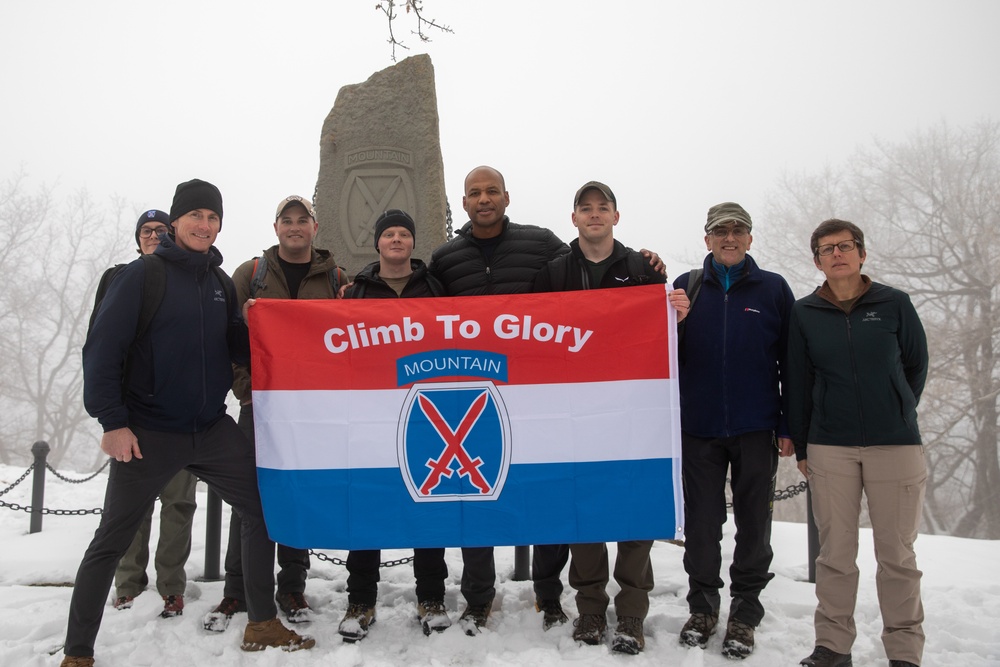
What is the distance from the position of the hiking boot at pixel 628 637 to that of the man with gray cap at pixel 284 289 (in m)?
1.75

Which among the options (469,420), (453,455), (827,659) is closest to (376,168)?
(469,420)

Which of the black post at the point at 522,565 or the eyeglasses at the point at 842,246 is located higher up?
the eyeglasses at the point at 842,246

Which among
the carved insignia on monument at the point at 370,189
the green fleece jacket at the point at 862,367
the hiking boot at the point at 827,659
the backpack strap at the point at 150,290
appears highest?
the carved insignia on monument at the point at 370,189

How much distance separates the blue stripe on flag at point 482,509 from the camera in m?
3.40

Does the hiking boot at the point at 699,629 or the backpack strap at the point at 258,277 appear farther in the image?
the backpack strap at the point at 258,277

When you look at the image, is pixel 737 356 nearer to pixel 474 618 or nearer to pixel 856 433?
pixel 856 433

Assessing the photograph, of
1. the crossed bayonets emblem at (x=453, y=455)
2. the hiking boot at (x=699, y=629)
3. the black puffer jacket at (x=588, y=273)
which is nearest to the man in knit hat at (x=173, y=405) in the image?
the crossed bayonets emblem at (x=453, y=455)

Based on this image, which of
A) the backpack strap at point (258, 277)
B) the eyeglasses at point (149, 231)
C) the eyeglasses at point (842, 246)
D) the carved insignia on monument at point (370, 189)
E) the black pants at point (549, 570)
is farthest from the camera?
the carved insignia on monument at point (370, 189)

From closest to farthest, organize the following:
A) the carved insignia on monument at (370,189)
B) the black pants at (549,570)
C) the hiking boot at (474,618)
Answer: the hiking boot at (474,618), the black pants at (549,570), the carved insignia on monument at (370,189)

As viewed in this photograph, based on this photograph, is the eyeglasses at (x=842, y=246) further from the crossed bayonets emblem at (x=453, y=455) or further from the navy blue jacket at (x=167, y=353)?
the navy blue jacket at (x=167, y=353)

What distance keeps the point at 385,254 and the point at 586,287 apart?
1.18 m

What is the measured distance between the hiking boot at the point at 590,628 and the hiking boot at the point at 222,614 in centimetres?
195

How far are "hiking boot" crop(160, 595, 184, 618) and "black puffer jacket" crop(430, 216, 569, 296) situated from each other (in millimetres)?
2441

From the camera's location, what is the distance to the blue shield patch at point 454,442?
3.44m
